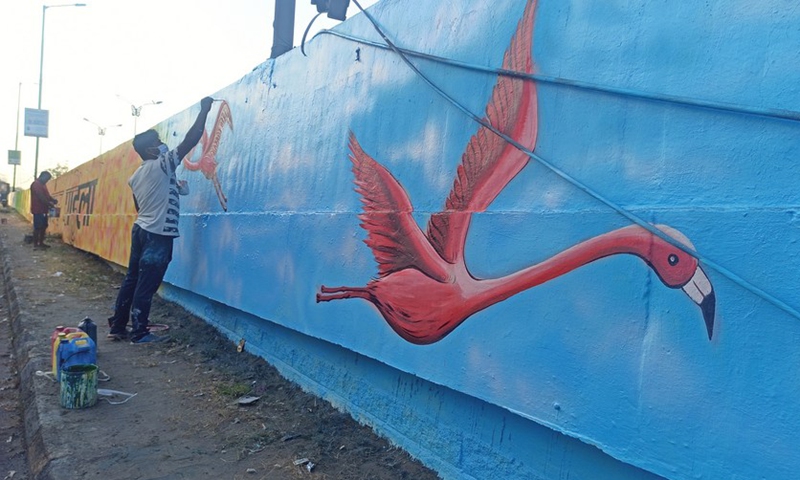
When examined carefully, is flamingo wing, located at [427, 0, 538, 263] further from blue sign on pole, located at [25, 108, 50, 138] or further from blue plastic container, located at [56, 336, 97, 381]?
blue sign on pole, located at [25, 108, 50, 138]

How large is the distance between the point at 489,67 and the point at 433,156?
530mm

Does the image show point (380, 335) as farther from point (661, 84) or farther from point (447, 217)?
point (661, 84)

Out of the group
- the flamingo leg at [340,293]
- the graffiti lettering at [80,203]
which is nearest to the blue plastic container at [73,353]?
the flamingo leg at [340,293]

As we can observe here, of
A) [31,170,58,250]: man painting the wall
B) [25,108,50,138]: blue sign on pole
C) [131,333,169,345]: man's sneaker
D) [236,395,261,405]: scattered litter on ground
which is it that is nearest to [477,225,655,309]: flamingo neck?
[236,395,261,405]: scattered litter on ground

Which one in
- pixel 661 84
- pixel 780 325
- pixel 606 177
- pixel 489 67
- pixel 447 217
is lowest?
pixel 780 325

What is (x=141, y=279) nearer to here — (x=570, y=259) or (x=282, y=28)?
(x=282, y=28)

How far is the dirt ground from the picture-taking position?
3156 millimetres

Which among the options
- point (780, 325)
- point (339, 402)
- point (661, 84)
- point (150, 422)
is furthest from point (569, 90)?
point (150, 422)

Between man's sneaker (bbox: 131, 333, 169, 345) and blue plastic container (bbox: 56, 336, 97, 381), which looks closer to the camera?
blue plastic container (bbox: 56, 336, 97, 381)

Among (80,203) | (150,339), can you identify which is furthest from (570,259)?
(80,203)

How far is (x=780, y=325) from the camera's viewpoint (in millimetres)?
1641

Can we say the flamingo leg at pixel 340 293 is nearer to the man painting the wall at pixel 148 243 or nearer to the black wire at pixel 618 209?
the black wire at pixel 618 209

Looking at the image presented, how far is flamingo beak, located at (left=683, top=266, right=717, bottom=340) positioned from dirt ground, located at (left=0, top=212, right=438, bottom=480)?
1.70 m

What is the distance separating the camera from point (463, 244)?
2801 mm
